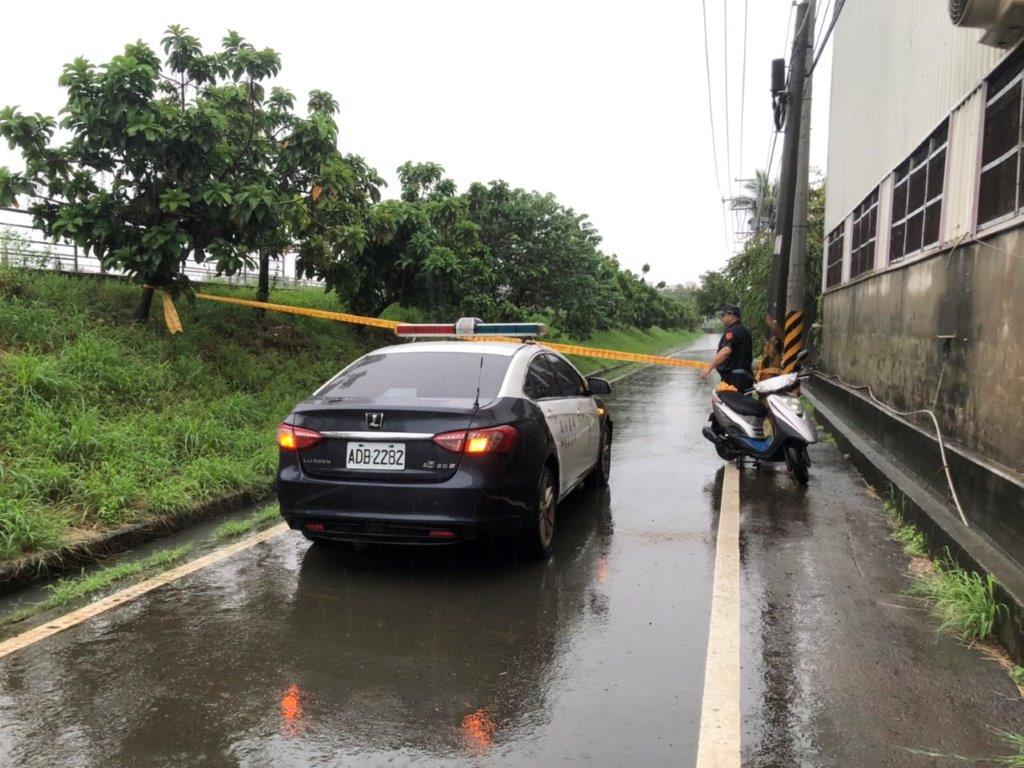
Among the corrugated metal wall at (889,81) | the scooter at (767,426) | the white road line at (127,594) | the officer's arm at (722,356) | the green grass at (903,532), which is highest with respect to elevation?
the corrugated metal wall at (889,81)

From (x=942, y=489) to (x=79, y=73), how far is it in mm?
9295

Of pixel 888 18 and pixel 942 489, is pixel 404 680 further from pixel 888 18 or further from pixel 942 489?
pixel 888 18

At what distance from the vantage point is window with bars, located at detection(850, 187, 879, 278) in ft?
37.7

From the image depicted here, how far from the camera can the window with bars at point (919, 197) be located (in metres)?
7.73

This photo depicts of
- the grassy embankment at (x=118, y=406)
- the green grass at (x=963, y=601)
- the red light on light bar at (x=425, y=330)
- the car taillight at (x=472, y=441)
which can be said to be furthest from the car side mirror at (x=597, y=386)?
the grassy embankment at (x=118, y=406)

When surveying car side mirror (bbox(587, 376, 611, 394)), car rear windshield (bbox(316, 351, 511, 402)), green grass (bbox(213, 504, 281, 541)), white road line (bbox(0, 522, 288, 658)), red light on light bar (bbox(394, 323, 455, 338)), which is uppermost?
red light on light bar (bbox(394, 323, 455, 338))

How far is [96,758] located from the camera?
2.85 metres

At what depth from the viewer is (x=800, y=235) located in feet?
48.8

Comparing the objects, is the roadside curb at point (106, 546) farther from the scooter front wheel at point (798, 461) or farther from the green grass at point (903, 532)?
the green grass at point (903, 532)

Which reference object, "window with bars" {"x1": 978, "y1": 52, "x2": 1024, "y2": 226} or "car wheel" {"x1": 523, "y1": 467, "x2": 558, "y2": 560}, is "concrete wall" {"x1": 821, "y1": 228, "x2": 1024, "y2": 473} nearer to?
"window with bars" {"x1": 978, "y1": 52, "x2": 1024, "y2": 226}

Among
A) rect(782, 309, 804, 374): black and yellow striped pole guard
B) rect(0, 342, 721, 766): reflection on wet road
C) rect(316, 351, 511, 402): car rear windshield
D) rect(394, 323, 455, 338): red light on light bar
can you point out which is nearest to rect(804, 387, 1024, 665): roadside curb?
rect(0, 342, 721, 766): reflection on wet road

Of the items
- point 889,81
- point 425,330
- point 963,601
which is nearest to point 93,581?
point 425,330

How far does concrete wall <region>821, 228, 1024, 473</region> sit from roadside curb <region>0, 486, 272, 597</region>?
575cm

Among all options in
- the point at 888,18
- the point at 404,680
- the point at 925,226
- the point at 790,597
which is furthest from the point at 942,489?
the point at 888,18
